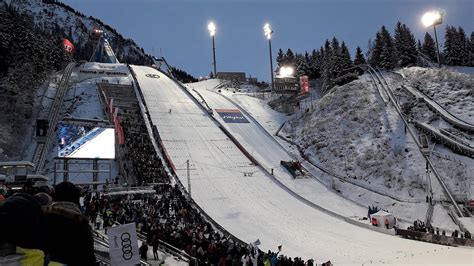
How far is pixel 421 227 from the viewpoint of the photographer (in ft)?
80.6

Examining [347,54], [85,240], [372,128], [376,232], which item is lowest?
[376,232]

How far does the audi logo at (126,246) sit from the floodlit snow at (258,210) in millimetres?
12146

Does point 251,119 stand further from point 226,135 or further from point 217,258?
point 217,258

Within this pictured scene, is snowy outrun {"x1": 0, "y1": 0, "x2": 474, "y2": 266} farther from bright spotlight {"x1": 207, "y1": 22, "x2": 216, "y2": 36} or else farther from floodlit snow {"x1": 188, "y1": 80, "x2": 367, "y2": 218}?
bright spotlight {"x1": 207, "y1": 22, "x2": 216, "y2": 36}

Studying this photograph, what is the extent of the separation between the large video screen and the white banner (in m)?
18.4

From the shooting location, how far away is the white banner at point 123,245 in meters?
8.94

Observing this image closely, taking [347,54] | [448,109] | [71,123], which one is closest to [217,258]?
[71,123]

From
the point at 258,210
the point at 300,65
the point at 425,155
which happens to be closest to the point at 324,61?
the point at 300,65

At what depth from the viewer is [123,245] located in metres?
9.04

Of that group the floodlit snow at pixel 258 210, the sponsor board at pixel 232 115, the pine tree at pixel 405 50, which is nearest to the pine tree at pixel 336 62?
the pine tree at pixel 405 50

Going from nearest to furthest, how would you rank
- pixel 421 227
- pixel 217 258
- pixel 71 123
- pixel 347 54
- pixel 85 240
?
pixel 85 240 < pixel 217 258 < pixel 421 227 < pixel 71 123 < pixel 347 54

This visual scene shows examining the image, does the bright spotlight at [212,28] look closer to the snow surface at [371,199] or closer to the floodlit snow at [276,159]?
the floodlit snow at [276,159]

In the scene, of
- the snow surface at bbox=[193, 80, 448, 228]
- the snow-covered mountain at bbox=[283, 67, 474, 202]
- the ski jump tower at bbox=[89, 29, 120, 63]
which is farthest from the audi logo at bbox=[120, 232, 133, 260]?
the ski jump tower at bbox=[89, 29, 120, 63]

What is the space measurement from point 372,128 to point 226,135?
603 inches
